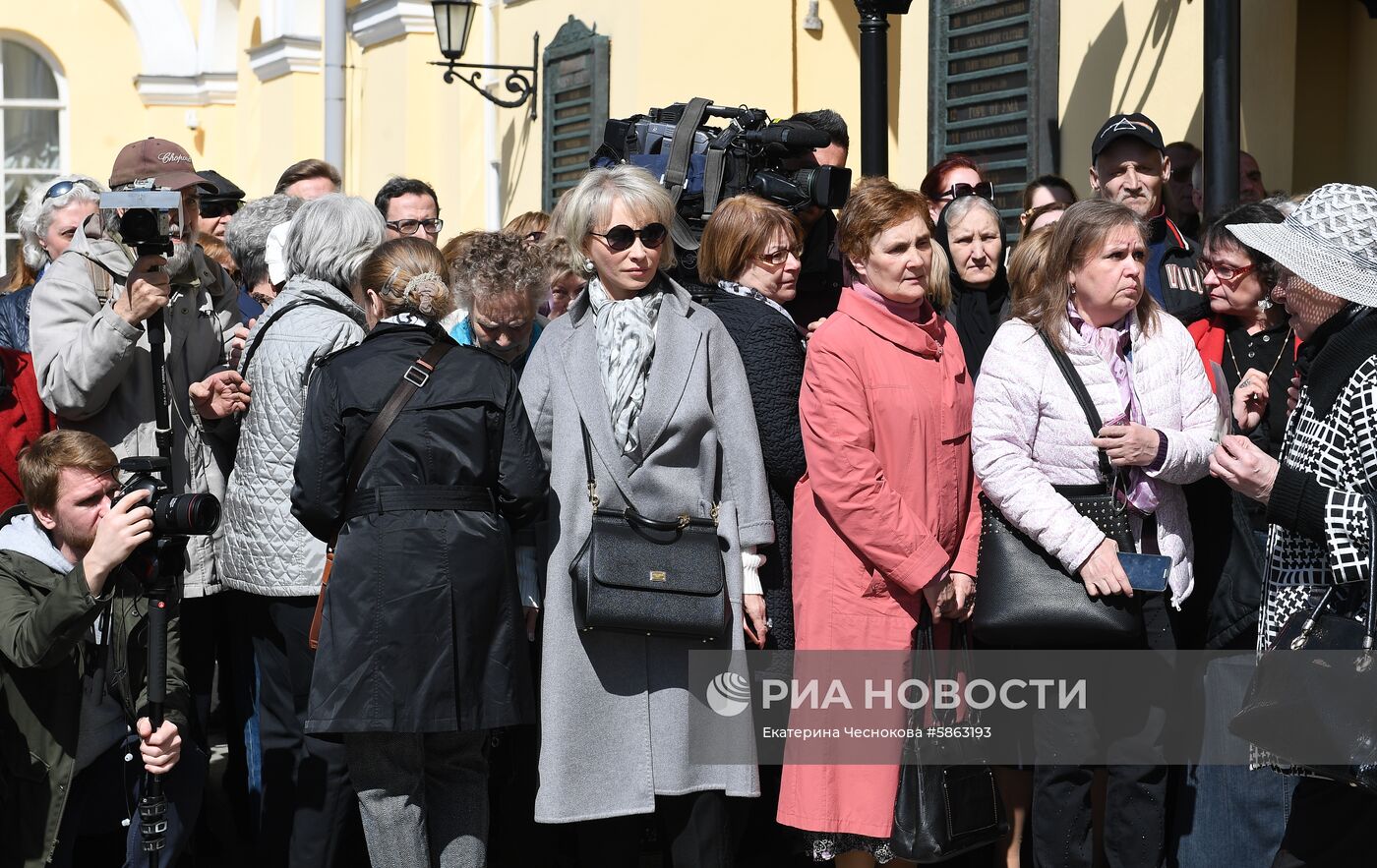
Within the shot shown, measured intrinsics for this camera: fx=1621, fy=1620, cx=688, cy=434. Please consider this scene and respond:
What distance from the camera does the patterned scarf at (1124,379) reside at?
4.15 meters

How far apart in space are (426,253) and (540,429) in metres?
0.53

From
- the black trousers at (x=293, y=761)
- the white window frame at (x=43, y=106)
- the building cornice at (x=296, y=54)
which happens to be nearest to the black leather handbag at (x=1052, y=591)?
the black trousers at (x=293, y=761)

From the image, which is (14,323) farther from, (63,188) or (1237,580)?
(1237,580)

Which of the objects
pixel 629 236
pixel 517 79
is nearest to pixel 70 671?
pixel 629 236

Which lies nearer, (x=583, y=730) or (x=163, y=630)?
(x=163, y=630)

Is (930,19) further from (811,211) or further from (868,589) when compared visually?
(868,589)

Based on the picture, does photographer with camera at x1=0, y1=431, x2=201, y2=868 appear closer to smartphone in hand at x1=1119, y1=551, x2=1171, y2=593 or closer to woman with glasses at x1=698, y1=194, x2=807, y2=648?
woman with glasses at x1=698, y1=194, x2=807, y2=648

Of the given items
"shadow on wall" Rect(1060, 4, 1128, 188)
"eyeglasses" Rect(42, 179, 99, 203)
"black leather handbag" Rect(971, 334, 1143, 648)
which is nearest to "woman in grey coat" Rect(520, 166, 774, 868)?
"black leather handbag" Rect(971, 334, 1143, 648)

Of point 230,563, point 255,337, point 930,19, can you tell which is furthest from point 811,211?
point 930,19

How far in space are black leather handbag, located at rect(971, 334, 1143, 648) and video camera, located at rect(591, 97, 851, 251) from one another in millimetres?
1008

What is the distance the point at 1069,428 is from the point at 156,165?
9.06 feet

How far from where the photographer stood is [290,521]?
4.39 meters

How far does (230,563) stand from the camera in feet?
14.9

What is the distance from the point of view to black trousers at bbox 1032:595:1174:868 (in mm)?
4129
